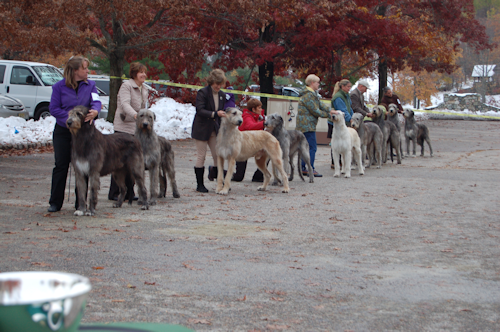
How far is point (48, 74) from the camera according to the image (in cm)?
2058

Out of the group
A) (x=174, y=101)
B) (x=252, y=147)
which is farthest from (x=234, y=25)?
(x=252, y=147)

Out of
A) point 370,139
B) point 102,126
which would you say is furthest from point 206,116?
point 102,126

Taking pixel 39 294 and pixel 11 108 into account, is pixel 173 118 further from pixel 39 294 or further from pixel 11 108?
pixel 39 294

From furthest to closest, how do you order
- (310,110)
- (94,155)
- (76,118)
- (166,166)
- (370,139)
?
(370,139)
(310,110)
(166,166)
(94,155)
(76,118)

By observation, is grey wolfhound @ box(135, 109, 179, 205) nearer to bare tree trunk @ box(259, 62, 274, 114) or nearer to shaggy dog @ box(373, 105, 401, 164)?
shaggy dog @ box(373, 105, 401, 164)

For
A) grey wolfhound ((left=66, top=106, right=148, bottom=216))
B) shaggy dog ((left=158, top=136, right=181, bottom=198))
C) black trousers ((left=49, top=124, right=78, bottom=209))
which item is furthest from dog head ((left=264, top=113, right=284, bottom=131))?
black trousers ((left=49, top=124, right=78, bottom=209))

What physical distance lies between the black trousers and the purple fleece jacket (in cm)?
14

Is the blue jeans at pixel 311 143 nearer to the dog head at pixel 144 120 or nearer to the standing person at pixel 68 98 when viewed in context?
the dog head at pixel 144 120

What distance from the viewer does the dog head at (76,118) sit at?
710cm

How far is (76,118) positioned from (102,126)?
11716mm

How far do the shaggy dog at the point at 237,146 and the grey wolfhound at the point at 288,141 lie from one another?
26.4 inches

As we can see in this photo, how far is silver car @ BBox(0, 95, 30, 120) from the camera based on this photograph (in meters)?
18.2

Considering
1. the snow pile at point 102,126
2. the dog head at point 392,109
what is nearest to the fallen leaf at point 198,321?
the snow pile at point 102,126

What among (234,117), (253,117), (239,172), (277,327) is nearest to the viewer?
(277,327)
